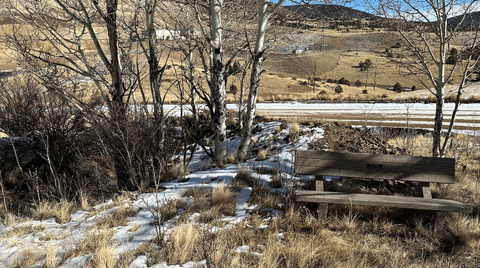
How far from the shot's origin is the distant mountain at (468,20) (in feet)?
20.1

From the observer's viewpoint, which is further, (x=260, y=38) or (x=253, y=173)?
(x=260, y=38)

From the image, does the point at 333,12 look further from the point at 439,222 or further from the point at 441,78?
the point at 439,222

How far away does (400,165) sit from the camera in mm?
4027

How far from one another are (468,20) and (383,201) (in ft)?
18.0

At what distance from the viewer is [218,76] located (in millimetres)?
6246

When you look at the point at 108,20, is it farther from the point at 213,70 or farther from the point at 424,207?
the point at 424,207

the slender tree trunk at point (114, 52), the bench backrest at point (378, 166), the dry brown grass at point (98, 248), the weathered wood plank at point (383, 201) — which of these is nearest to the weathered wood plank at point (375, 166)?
the bench backrest at point (378, 166)

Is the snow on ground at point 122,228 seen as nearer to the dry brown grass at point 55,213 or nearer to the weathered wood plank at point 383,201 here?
the dry brown grass at point 55,213

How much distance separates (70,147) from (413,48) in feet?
27.3

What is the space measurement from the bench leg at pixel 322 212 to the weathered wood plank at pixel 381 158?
0.70 metres

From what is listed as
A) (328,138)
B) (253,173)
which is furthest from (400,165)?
(328,138)

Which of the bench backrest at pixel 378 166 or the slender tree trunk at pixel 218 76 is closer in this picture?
the bench backrest at pixel 378 166

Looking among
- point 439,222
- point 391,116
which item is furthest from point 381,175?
point 391,116

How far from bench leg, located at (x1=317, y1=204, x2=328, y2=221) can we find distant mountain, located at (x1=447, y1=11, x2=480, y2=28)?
213 inches
